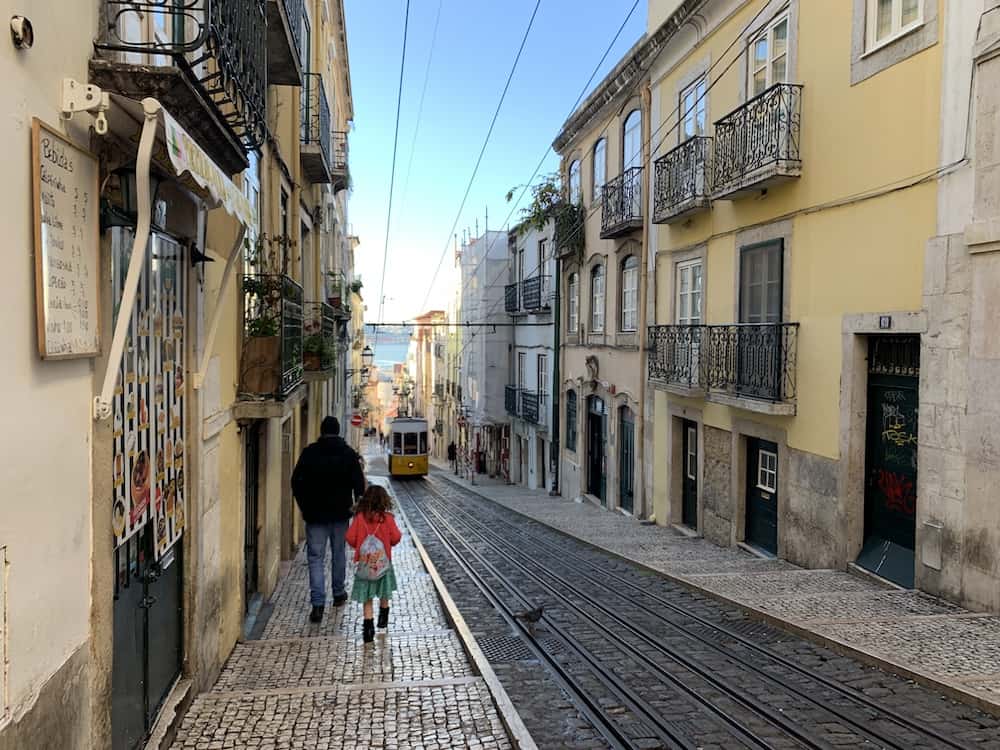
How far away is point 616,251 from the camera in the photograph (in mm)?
17625

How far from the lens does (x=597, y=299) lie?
1959 cm

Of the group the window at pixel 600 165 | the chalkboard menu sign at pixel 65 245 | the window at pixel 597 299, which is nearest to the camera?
the chalkboard menu sign at pixel 65 245

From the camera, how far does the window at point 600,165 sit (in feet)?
61.1

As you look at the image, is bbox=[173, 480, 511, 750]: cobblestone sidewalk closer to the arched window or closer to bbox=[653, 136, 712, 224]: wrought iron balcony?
bbox=[653, 136, 712, 224]: wrought iron balcony

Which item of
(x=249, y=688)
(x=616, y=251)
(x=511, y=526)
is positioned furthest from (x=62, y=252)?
(x=616, y=251)

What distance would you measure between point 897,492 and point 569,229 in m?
13.6

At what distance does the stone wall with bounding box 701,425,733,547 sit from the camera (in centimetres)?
1246

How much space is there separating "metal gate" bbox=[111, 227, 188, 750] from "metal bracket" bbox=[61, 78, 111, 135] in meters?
0.66


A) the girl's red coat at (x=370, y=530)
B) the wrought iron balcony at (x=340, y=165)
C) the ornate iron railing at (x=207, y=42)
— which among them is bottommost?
the girl's red coat at (x=370, y=530)

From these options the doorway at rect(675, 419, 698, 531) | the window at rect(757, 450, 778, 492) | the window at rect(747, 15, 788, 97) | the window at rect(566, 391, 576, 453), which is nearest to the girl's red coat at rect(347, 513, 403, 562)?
the window at rect(757, 450, 778, 492)

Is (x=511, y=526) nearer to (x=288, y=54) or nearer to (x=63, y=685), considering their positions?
(x=288, y=54)

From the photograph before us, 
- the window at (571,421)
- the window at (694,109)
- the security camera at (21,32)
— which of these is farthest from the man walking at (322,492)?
the window at (571,421)

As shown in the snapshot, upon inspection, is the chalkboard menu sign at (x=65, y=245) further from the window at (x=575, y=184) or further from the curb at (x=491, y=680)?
the window at (x=575, y=184)

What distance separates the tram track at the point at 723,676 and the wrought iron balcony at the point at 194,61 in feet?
14.5
